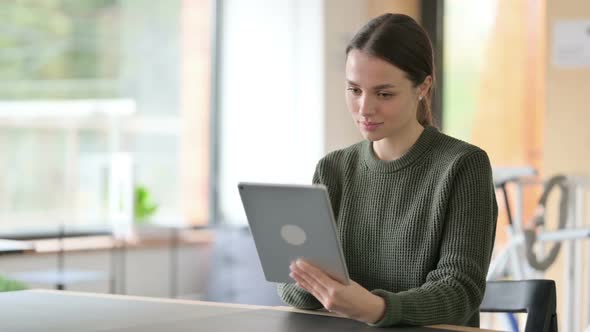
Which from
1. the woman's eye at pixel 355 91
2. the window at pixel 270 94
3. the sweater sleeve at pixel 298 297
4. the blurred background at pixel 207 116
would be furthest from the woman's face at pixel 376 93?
the window at pixel 270 94

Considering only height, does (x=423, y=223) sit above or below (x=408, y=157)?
below

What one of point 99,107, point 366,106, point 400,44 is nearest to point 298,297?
point 366,106

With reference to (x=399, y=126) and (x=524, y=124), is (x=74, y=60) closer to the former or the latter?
(x=524, y=124)

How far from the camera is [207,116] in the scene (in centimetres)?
554

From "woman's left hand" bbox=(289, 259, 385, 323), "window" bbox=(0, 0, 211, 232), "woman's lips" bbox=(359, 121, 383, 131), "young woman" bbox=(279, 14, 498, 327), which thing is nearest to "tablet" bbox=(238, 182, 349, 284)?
"woman's left hand" bbox=(289, 259, 385, 323)

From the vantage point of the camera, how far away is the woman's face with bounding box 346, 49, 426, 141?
5.96 ft

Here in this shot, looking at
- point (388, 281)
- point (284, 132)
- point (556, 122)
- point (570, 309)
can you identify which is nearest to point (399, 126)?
point (388, 281)

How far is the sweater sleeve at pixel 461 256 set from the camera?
5.53 feet

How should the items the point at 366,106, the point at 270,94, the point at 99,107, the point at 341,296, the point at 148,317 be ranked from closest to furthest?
the point at 341,296 → the point at 148,317 → the point at 366,106 → the point at 99,107 → the point at 270,94

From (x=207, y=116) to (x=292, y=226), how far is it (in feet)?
13.1

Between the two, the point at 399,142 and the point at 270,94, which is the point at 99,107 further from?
the point at 399,142

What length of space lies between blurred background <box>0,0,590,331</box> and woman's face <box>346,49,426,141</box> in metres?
2.61

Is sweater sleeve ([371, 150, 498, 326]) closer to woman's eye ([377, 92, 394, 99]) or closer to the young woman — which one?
the young woman

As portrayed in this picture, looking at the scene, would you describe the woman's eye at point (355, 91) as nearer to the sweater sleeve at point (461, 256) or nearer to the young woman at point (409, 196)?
the young woman at point (409, 196)
